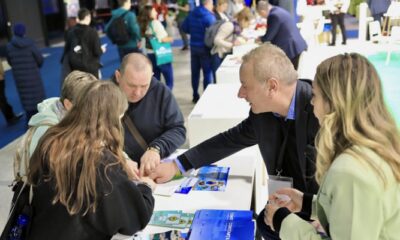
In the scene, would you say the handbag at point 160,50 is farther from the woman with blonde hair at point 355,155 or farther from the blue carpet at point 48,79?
the woman with blonde hair at point 355,155

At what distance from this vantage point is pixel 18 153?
2113 millimetres

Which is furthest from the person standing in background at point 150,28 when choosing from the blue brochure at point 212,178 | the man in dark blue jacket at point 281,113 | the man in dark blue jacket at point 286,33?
the man in dark blue jacket at point 281,113

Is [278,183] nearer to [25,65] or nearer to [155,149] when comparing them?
[155,149]

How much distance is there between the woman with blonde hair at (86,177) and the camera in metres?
1.51

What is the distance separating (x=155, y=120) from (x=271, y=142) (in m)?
0.82

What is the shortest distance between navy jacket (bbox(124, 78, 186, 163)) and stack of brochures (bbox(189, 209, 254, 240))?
0.78 m

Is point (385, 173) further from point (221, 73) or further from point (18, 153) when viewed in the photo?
point (221, 73)

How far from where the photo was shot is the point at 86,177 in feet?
4.89

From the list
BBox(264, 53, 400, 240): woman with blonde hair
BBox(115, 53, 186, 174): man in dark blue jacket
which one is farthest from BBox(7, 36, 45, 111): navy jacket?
BBox(264, 53, 400, 240): woman with blonde hair

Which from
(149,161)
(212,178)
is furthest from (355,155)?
(149,161)

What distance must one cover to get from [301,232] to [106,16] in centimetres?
1553

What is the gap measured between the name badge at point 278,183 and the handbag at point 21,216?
3.20ft

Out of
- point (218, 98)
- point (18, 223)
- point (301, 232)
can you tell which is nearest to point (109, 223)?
point (18, 223)

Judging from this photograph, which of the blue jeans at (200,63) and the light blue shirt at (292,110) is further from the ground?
the light blue shirt at (292,110)
